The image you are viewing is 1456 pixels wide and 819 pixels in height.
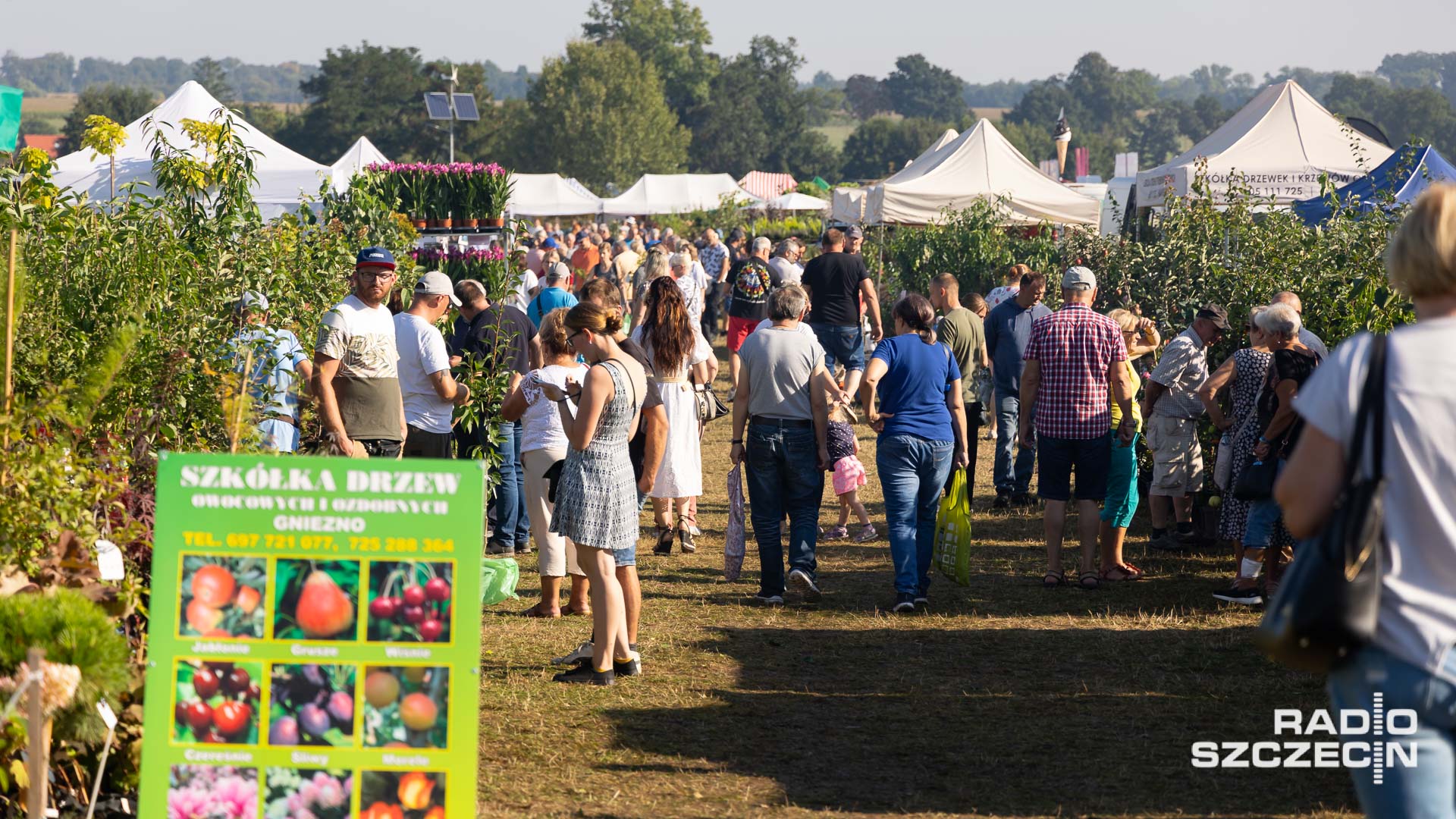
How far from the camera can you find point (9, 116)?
7.36m

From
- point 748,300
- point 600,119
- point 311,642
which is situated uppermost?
point 600,119

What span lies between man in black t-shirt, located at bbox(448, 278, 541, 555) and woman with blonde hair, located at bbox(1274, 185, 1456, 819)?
6490mm

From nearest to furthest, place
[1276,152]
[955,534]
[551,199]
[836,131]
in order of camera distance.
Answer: [955,534], [1276,152], [551,199], [836,131]

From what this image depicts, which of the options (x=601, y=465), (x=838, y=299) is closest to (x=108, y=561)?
(x=601, y=465)

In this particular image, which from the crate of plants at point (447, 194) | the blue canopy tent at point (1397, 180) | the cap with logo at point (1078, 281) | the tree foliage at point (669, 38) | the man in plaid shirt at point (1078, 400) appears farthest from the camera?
the tree foliage at point (669, 38)

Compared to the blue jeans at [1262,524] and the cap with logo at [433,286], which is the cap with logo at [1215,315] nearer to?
the blue jeans at [1262,524]

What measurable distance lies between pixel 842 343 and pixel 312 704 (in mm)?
10360

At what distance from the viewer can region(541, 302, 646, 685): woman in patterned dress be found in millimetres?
6070

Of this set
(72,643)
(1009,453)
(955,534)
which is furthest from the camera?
(1009,453)

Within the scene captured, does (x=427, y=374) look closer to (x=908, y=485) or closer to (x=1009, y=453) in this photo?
(x=908, y=485)

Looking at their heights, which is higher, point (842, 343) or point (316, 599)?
point (842, 343)

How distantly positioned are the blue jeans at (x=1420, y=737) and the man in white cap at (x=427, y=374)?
5.67 metres

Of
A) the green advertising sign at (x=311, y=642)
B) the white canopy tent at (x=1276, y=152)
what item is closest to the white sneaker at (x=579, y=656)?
the green advertising sign at (x=311, y=642)

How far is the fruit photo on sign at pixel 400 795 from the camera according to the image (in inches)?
132
